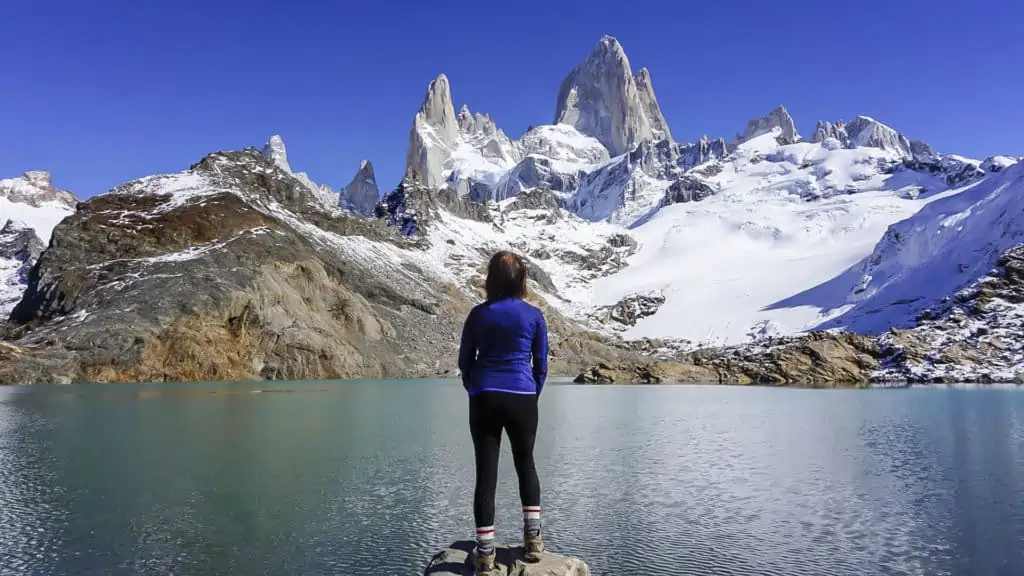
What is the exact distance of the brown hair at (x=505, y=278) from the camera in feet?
26.7

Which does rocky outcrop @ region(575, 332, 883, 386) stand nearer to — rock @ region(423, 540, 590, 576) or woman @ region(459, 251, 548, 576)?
rock @ region(423, 540, 590, 576)

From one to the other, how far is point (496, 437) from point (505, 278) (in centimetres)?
178

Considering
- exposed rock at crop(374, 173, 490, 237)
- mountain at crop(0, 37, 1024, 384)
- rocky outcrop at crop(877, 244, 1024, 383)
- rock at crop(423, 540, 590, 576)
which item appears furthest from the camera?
exposed rock at crop(374, 173, 490, 237)

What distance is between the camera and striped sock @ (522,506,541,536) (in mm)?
7887

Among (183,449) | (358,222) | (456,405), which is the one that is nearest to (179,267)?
(358,222)

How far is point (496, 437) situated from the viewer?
795cm

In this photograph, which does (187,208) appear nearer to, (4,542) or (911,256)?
(4,542)

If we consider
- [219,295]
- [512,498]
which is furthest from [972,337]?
[512,498]

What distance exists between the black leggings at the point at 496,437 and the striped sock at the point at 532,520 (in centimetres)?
7

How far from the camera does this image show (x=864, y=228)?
19862 centimetres

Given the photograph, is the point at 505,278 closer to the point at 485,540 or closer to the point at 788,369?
the point at 485,540

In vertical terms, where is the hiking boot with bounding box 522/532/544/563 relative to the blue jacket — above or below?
below

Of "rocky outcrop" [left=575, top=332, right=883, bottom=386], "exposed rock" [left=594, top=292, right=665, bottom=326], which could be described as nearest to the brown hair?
"rocky outcrop" [left=575, top=332, right=883, bottom=386]

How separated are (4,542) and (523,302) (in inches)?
332
